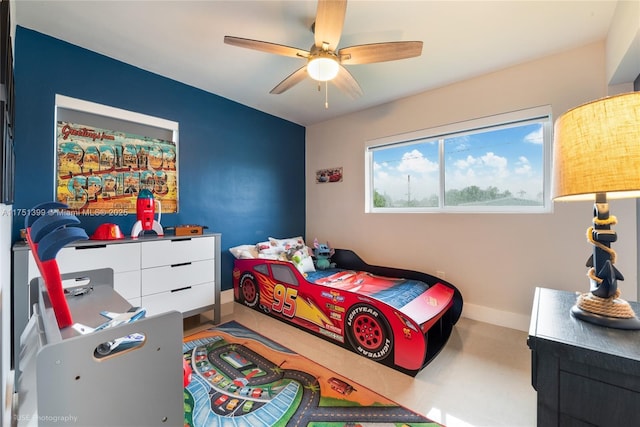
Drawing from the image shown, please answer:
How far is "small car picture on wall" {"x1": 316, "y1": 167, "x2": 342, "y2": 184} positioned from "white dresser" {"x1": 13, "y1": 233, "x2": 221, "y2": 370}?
187 cm

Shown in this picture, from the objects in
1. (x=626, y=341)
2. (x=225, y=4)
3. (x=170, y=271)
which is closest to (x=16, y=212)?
Result: (x=170, y=271)

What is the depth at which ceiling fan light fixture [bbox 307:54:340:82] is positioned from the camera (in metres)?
1.73

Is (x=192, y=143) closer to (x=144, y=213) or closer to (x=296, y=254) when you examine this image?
(x=144, y=213)

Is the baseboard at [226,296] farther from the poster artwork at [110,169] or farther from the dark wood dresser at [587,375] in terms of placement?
the dark wood dresser at [587,375]

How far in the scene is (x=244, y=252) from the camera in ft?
9.73

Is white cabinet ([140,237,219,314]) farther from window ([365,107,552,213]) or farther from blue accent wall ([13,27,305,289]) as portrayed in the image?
window ([365,107,552,213])

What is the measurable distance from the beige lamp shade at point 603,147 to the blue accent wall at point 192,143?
299 centimetres

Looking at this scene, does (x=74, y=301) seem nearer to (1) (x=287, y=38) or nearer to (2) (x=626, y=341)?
(2) (x=626, y=341)

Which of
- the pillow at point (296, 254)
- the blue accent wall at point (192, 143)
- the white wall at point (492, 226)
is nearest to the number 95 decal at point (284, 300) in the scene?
the pillow at point (296, 254)

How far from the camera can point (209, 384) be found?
1659mm

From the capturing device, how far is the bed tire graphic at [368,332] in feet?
6.11

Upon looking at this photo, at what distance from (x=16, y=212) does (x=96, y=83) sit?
47.7 inches

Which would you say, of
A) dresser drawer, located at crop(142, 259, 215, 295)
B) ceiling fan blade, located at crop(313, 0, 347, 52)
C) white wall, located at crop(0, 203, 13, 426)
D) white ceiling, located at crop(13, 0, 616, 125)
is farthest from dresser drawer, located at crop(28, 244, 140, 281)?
ceiling fan blade, located at crop(313, 0, 347, 52)

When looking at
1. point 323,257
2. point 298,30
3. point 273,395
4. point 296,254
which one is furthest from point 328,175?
point 273,395
